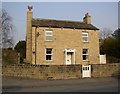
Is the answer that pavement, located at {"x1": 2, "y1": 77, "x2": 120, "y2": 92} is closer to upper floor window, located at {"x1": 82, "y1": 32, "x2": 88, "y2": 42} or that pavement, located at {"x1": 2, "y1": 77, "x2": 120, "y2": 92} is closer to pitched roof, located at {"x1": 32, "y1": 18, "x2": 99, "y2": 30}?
pitched roof, located at {"x1": 32, "y1": 18, "x2": 99, "y2": 30}

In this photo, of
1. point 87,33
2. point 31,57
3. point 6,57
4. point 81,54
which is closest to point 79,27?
point 87,33

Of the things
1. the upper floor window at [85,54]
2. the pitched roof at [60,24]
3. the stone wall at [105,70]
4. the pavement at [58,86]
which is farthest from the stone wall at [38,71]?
the upper floor window at [85,54]

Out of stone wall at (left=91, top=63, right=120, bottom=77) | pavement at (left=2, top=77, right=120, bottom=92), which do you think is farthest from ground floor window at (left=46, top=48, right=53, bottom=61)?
pavement at (left=2, top=77, right=120, bottom=92)

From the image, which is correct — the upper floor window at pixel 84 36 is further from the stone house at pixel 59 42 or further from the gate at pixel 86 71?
the gate at pixel 86 71

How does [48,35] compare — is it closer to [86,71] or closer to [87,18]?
[87,18]

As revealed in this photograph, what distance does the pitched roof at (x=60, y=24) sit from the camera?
27.8 m

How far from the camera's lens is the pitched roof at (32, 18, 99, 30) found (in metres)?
27.8

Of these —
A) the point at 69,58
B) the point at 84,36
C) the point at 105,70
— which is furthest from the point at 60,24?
the point at 105,70

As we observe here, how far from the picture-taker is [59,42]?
28.0 m

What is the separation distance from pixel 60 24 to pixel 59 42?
271 centimetres

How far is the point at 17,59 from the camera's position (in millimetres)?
27078

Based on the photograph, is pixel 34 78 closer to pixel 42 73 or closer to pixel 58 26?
pixel 42 73

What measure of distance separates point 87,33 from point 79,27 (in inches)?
60.6

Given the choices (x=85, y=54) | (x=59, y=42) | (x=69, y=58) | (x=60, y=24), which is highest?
(x=60, y=24)
